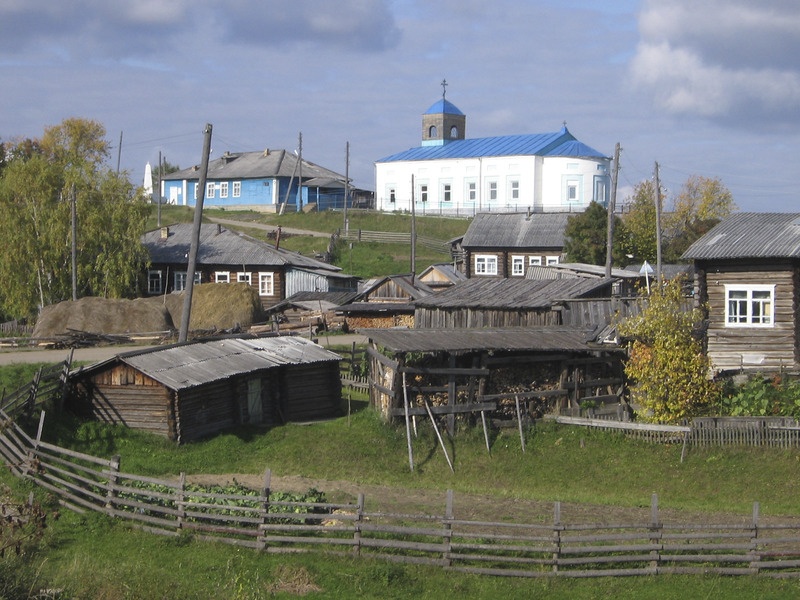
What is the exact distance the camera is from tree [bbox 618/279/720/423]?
26.3m

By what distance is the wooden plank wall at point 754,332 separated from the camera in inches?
1225

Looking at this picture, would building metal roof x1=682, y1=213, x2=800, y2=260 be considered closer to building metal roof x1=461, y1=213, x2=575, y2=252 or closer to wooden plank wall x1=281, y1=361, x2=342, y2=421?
wooden plank wall x1=281, y1=361, x2=342, y2=421

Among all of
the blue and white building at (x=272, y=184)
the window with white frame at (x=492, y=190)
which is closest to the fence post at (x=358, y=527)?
the window with white frame at (x=492, y=190)

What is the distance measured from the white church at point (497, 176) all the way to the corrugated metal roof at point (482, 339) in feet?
158

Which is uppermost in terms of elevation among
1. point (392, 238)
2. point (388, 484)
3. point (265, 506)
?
point (392, 238)

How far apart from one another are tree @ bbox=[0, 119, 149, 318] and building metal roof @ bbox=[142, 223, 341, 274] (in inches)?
117

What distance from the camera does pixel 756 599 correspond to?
53.4 feet

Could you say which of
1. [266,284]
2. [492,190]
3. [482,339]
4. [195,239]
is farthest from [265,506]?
[492,190]

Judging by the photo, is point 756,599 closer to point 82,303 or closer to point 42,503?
point 42,503

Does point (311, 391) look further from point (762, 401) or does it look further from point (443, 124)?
point (443, 124)

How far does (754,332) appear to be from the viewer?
31625mm

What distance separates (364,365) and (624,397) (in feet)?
29.3

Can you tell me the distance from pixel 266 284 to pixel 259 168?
1228 inches

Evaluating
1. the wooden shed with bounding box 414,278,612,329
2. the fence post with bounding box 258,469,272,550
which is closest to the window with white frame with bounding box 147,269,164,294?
the wooden shed with bounding box 414,278,612,329
